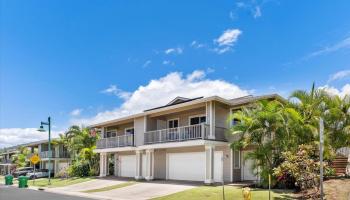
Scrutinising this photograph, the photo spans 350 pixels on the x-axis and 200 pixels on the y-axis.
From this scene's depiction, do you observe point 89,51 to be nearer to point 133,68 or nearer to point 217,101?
point 133,68

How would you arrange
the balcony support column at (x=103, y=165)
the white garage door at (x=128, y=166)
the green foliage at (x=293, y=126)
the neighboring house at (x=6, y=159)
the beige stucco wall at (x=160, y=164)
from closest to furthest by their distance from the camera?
1. the green foliage at (x=293, y=126)
2. the beige stucco wall at (x=160, y=164)
3. the white garage door at (x=128, y=166)
4. the balcony support column at (x=103, y=165)
5. the neighboring house at (x=6, y=159)

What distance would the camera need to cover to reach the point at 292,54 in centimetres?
1909

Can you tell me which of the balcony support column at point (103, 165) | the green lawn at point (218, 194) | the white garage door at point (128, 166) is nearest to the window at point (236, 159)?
the green lawn at point (218, 194)

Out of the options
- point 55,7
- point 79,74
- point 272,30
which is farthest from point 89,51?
point 272,30

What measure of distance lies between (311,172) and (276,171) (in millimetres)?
1563

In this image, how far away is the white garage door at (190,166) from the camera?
81.5ft

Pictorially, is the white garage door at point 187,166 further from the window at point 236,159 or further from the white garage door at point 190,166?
the window at point 236,159

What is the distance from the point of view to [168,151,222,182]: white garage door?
978 inches

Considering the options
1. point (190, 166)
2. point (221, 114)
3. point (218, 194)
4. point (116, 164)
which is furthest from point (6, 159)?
point (218, 194)

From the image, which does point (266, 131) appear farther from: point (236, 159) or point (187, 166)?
point (187, 166)

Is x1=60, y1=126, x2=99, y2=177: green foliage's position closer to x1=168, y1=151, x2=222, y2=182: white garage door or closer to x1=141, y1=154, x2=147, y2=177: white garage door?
x1=141, y1=154, x2=147, y2=177: white garage door

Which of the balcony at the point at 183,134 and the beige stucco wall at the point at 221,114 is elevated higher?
the beige stucco wall at the point at 221,114

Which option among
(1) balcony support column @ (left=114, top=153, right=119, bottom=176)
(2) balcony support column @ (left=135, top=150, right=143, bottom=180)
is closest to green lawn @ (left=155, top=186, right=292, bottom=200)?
(2) balcony support column @ (left=135, top=150, right=143, bottom=180)

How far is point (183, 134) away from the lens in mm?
25688
